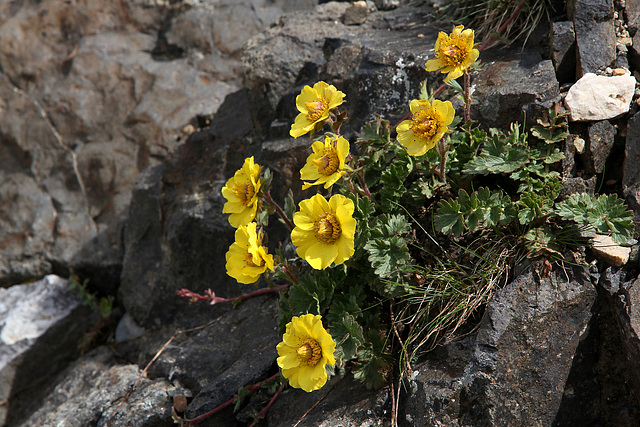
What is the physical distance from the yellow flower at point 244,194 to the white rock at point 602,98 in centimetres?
166

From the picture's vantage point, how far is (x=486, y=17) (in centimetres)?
339

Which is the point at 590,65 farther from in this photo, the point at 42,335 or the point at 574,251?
the point at 42,335

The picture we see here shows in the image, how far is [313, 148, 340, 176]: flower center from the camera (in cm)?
237

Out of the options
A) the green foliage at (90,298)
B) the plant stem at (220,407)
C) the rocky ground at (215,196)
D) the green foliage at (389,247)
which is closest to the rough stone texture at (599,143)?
the rocky ground at (215,196)

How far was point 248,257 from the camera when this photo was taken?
7.91 ft

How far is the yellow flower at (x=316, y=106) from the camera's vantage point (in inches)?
98.7

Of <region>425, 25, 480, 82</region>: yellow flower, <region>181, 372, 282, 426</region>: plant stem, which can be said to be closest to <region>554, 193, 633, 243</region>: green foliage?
<region>425, 25, 480, 82</region>: yellow flower

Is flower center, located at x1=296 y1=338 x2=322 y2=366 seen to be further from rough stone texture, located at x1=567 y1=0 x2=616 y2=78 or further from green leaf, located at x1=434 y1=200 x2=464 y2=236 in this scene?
rough stone texture, located at x1=567 y1=0 x2=616 y2=78

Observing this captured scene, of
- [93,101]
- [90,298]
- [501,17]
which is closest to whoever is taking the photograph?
[501,17]

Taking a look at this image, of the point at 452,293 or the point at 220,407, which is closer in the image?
the point at 452,293

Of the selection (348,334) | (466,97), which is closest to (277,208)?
(348,334)

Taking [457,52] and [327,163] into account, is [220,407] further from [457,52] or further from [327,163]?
[457,52]

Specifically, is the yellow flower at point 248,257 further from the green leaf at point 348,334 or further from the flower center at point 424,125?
the flower center at point 424,125

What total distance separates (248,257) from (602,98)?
1.98m
